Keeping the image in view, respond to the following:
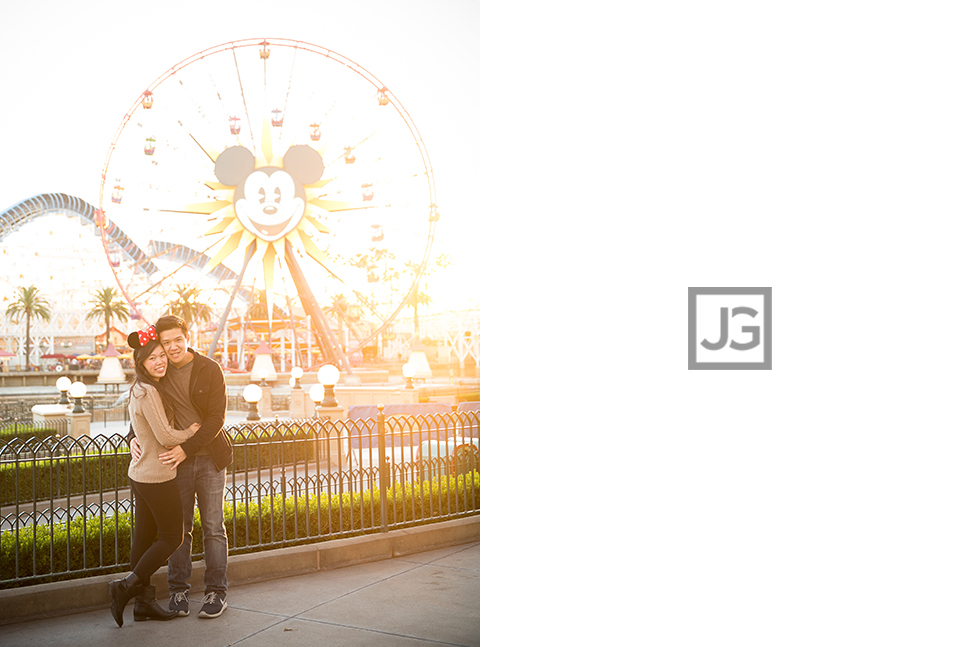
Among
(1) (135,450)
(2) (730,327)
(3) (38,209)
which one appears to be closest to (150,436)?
(1) (135,450)

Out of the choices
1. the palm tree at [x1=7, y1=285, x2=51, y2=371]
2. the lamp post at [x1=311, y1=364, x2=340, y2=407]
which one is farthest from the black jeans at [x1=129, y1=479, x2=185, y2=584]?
the palm tree at [x1=7, y1=285, x2=51, y2=371]

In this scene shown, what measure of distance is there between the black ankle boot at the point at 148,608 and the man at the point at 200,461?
6 cm

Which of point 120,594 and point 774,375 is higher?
point 774,375

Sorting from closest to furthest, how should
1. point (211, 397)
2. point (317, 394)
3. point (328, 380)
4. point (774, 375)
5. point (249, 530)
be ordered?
point (774, 375)
point (211, 397)
point (249, 530)
point (328, 380)
point (317, 394)

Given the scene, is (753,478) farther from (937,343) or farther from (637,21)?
(637,21)

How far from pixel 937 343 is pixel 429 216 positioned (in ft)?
32.1

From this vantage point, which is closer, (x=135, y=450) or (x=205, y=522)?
(x=135, y=450)

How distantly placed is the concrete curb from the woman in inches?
11.9

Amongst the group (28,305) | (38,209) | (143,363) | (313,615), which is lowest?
(313,615)

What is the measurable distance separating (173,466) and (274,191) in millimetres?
9623

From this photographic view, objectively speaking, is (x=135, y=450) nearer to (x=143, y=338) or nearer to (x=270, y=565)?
(x=143, y=338)

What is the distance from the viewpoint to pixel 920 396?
177 cm

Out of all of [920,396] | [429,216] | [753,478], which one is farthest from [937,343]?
[429,216]

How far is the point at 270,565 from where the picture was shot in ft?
13.2
